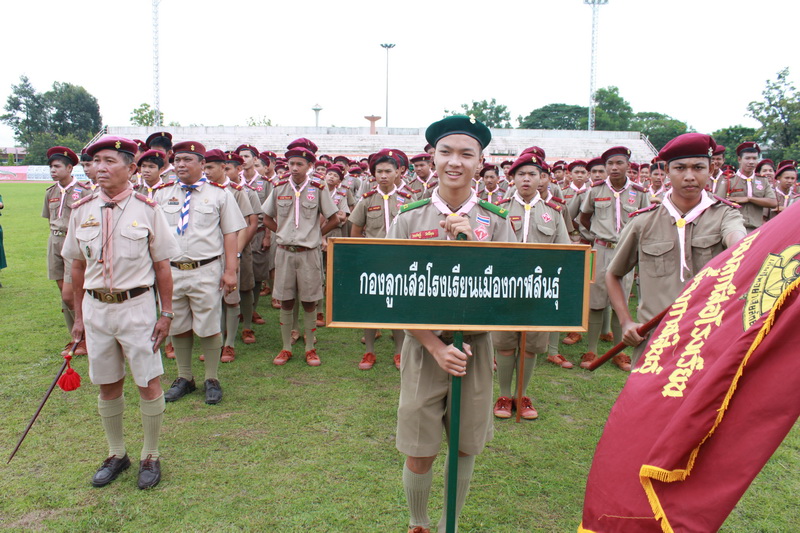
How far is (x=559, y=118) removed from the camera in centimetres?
8000

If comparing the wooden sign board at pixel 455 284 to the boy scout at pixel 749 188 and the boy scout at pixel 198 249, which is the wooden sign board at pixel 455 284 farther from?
the boy scout at pixel 749 188

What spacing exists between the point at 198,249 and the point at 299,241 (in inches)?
56.2

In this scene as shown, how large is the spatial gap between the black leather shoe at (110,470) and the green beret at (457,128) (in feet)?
10.2

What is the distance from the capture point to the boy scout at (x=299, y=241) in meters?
6.15

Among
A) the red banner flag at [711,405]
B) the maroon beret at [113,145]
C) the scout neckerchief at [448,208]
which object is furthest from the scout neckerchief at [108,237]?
the red banner flag at [711,405]

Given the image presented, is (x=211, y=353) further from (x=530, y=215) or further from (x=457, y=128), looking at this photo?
(x=457, y=128)

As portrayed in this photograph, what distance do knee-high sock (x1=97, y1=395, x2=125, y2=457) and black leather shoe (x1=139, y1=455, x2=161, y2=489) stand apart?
0.72 ft

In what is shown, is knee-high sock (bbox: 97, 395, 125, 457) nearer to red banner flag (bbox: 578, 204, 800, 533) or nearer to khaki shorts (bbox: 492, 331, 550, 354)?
khaki shorts (bbox: 492, 331, 550, 354)

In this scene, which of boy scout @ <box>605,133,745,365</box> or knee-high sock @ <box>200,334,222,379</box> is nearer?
boy scout @ <box>605,133,745,365</box>

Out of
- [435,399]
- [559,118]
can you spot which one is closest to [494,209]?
[435,399]

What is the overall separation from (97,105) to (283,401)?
82648 mm

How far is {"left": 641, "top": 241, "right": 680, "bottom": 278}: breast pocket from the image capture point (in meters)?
3.22

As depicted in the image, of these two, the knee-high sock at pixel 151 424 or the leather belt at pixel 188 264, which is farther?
the leather belt at pixel 188 264

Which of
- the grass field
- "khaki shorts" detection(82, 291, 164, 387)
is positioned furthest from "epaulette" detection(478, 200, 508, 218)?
"khaki shorts" detection(82, 291, 164, 387)
